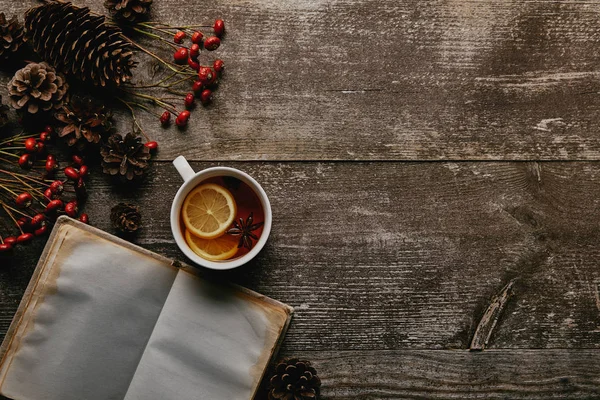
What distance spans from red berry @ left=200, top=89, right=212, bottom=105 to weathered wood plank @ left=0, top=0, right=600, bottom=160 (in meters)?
0.02

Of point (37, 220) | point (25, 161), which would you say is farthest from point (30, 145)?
point (37, 220)

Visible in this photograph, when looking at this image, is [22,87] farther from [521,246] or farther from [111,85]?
[521,246]

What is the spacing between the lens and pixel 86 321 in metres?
0.97

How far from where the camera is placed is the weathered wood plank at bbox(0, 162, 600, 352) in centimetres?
103

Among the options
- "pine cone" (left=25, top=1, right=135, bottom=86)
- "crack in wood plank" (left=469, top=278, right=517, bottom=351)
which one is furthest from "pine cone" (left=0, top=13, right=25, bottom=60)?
"crack in wood plank" (left=469, top=278, right=517, bottom=351)

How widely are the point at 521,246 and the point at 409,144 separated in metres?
0.29

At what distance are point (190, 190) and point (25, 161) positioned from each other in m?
0.29

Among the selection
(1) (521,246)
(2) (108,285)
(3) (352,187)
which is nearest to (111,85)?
(2) (108,285)

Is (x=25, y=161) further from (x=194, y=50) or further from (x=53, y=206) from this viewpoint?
(x=194, y=50)

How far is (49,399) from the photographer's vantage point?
957mm

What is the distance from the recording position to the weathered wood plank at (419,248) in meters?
1.03

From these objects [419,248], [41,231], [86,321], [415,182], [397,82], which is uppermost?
[397,82]

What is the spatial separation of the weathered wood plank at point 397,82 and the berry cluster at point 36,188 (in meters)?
0.14

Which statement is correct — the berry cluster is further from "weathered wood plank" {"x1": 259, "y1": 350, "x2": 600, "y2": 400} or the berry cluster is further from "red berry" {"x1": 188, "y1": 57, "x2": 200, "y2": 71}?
"weathered wood plank" {"x1": 259, "y1": 350, "x2": 600, "y2": 400}
